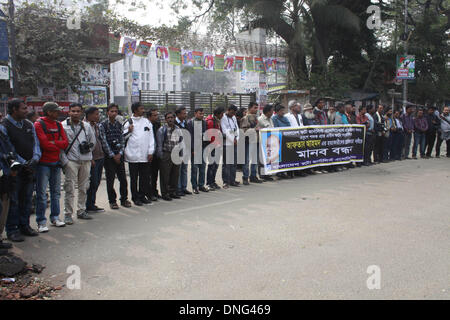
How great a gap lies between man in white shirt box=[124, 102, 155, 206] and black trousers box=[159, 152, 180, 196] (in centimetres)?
30

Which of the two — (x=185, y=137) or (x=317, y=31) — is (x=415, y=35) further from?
(x=185, y=137)

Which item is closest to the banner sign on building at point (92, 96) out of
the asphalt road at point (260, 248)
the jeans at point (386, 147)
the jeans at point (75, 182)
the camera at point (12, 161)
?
the asphalt road at point (260, 248)

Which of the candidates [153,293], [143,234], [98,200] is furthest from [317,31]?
[153,293]

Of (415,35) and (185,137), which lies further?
(415,35)

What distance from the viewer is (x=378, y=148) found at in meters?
13.3

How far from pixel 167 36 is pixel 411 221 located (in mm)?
12404

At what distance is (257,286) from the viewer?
3.85m

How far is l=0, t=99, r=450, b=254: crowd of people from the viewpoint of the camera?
541cm

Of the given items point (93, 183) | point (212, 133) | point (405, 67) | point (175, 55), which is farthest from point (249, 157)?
point (405, 67)

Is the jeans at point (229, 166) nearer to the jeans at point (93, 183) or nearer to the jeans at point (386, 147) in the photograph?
the jeans at point (93, 183)

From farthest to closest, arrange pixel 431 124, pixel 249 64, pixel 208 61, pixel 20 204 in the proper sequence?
pixel 249 64, pixel 208 61, pixel 431 124, pixel 20 204

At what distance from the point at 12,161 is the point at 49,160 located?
81 cm

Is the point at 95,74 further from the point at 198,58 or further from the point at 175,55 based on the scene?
the point at 198,58

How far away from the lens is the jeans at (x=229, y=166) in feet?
29.7
